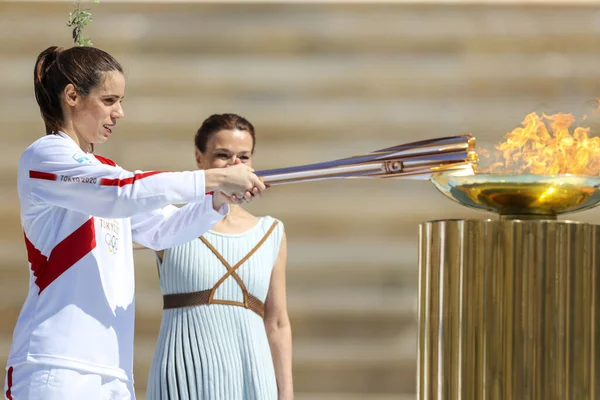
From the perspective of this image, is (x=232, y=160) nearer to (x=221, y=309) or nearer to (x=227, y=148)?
(x=227, y=148)

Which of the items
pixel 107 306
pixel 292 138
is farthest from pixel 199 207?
pixel 292 138

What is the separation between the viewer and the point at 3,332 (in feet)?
15.1

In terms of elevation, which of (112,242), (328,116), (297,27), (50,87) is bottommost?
(112,242)

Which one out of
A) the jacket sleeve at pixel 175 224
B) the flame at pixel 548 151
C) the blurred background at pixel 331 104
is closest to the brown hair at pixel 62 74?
the jacket sleeve at pixel 175 224

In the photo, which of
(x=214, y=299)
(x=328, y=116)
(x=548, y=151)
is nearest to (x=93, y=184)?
(x=214, y=299)

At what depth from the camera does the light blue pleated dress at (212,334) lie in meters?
3.12

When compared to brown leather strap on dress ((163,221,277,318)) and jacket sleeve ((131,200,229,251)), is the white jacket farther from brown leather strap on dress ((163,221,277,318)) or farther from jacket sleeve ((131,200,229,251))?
brown leather strap on dress ((163,221,277,318))

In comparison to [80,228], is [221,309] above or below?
below

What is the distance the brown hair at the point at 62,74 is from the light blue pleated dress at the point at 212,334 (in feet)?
2.26

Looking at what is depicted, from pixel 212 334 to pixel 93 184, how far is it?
802 millimetres

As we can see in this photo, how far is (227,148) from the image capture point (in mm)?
3240

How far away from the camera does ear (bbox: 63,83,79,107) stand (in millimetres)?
2592

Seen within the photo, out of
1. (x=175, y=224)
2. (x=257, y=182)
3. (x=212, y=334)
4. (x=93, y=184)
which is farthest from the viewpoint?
(x=212, y=334)

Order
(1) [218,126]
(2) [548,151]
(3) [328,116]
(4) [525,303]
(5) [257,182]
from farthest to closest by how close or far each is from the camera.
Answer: (3) [328,116] < (1) [218,126] < (5) [257,182] < (2) [548,151] < (4) [525,303]
